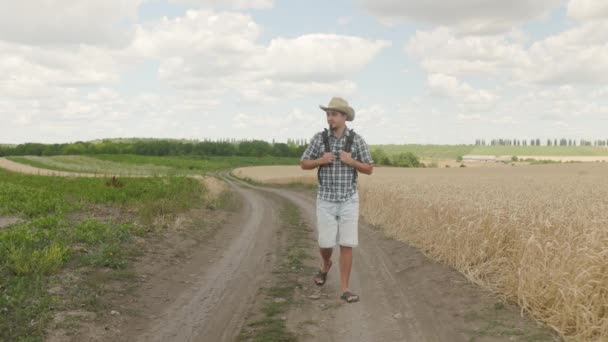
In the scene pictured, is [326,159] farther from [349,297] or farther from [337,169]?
[349,297]

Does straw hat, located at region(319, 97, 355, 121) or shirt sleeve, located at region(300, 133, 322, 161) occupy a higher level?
straw hat, located at region(319, 97, 355, 121)

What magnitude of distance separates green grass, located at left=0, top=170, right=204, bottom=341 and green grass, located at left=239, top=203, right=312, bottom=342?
2.62 metres

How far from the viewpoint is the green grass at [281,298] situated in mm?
5992

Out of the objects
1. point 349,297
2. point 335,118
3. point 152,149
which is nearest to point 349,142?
point 335,118

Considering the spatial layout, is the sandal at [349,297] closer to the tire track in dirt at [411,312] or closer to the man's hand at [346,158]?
the tire track in dirt at [411,312]

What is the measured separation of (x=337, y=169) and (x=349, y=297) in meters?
2.00

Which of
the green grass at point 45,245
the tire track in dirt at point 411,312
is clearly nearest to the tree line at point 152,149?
the green grass at point 45,245

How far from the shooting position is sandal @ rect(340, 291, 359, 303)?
750cm

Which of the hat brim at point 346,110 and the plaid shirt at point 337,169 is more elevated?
the hat brim at point 346,110

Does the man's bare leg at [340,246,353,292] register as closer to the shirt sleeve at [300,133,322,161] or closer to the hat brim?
the shirt sleeve at [300,133,322,161]

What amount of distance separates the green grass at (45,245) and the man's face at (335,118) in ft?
15.1

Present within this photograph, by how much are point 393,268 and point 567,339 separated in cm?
486

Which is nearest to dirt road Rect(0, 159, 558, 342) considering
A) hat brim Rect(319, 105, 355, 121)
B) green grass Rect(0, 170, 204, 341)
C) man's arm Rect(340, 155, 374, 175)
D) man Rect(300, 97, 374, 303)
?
man Rect(300, 97, 374, 303)

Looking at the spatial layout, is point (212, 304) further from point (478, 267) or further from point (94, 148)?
point (94, 148)
